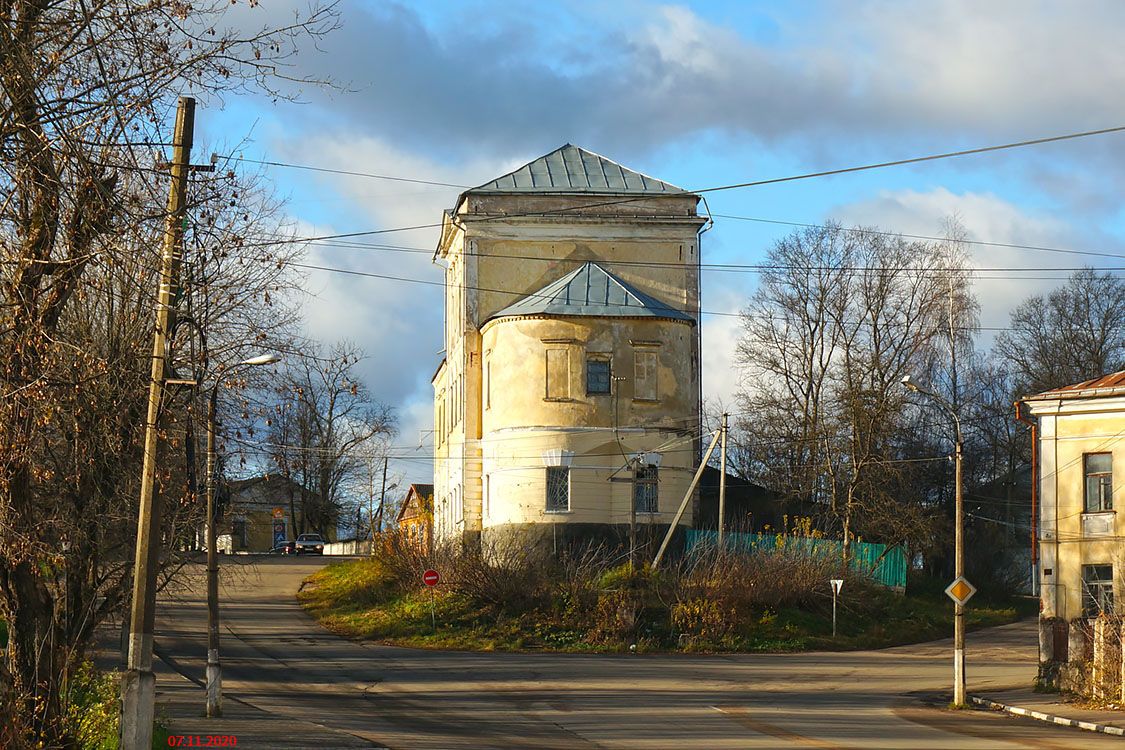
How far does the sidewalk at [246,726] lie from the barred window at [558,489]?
1802 cm

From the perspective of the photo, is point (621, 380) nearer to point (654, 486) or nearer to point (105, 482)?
point (654, 486)

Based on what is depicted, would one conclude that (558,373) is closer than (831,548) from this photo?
Yes

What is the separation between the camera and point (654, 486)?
46625 millimetres

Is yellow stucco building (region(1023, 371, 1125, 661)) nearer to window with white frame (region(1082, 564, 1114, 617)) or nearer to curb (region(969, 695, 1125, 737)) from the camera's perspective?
window with white frame (region(1082, 564, 1114, 617))

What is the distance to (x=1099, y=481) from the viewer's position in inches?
1377

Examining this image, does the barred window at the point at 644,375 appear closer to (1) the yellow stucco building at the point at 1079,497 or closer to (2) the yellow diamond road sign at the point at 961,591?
(1) the yellow stucco building at the point at 1079,497

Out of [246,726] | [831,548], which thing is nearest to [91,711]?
[246,726]

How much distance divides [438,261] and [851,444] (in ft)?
61.3

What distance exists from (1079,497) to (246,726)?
2179cm

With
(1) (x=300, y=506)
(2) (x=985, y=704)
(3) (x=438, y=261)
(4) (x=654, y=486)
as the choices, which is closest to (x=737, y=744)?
(2) (x=985, y=704)

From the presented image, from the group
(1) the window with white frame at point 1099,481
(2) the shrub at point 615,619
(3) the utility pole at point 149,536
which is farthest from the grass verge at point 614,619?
(3) the utility pole at point 149,536

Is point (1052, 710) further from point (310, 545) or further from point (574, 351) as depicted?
point (310, 545)

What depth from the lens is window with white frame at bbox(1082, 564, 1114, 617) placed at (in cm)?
3491

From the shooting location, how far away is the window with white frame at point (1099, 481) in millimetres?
34781
